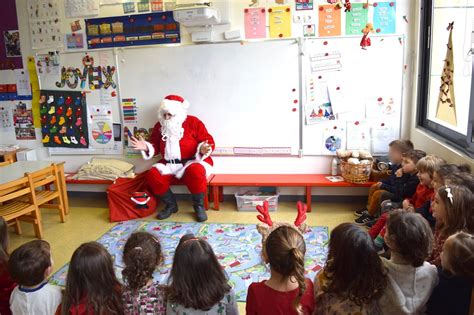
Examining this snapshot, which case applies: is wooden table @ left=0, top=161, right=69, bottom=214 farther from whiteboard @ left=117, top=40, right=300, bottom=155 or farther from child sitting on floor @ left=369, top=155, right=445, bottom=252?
child sitting on floor @ left=369, top=155, right=445, bottom=252

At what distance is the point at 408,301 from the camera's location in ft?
5.45

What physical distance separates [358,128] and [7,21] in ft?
12.7

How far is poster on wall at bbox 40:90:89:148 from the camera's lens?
4.56 meters

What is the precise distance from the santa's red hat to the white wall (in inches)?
23.2

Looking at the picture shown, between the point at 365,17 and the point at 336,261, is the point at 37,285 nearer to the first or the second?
the point at 336,261

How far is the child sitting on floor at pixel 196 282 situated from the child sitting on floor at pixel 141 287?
0.09 m

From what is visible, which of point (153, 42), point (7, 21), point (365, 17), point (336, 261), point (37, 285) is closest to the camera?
point (336, 261)

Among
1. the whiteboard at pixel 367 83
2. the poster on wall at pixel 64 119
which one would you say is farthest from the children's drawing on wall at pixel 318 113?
the poster on wall at pixel 64 119

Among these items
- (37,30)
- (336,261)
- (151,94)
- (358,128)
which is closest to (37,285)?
(336,261)

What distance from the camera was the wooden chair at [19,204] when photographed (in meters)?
3.31

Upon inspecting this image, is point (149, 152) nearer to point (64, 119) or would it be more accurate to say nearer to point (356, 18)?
point (64, 119)

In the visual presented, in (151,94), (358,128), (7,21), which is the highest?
(7,21)

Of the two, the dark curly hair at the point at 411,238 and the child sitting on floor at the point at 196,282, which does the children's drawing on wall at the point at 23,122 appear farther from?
the dark curly hair at the point at 411,238

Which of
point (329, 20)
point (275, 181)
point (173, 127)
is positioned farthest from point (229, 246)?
point (329, 20)
